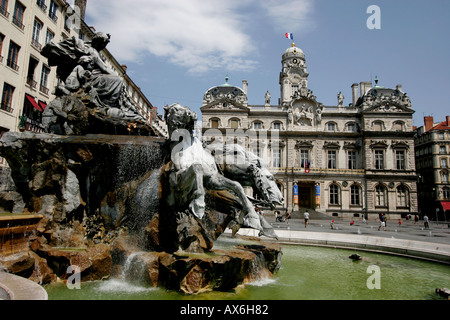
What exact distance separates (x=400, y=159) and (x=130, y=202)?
166ft

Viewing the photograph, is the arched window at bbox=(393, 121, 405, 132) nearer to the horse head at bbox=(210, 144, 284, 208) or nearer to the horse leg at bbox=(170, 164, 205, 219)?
the horse head at bbox=(210, 144, 284, 208)

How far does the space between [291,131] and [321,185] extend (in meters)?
9.94

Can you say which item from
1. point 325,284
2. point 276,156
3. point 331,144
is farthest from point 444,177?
point 325,284

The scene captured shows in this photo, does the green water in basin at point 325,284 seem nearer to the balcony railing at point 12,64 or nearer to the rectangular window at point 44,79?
the balcony railing at point 12,64

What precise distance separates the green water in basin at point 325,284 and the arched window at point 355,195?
38.5 meters

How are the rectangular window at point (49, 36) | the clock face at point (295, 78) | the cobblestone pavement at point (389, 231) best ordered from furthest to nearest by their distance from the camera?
the clock face at point (295, 78) → the rectangular window at point (49, 36) → the cobblestone pavement at point (389, 231)

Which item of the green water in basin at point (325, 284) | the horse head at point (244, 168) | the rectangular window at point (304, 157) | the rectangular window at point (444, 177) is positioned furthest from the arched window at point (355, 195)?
the horse head at point (244, 168)

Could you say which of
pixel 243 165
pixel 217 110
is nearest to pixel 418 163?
pixel 217 110

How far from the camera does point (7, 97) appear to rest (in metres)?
21.2

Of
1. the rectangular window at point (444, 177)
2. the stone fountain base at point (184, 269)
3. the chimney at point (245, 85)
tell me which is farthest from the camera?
the rectangular window at point (444, 177)

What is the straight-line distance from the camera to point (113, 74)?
980 centimetres

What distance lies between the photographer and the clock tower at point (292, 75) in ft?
170

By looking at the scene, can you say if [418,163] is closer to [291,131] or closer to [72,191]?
[291,131]

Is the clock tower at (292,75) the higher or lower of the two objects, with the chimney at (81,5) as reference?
higher
